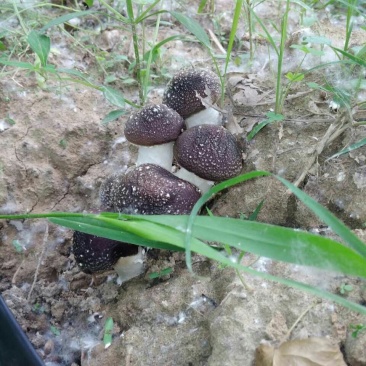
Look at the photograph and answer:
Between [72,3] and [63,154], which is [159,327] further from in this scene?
[72,3]

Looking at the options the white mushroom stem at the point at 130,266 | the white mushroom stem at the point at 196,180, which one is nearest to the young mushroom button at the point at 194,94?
the white mushroom stem at the point at 196,180

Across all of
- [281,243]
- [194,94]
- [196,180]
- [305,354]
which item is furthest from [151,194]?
[305,354]

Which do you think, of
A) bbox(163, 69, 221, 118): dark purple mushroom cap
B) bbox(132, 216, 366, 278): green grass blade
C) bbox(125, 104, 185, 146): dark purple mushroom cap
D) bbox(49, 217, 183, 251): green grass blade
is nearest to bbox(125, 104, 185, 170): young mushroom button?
bbox(125, 104, 185, 146): dark purple mushroom cap

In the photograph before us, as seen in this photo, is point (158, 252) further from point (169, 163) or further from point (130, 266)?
point (169, 163)

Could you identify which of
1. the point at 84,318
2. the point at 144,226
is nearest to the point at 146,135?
the point at 144,226

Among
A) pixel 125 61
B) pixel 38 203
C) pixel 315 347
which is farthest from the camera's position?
pixel 125 61

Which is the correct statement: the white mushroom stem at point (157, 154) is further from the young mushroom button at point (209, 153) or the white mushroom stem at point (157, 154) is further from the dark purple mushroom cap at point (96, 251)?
the dark purple mushroom cap at point (96, 251)

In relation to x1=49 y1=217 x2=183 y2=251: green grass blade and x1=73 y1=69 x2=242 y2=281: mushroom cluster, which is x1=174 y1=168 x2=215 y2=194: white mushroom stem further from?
x1=49 y1=217 x2=183 y2=251: green grass blade
